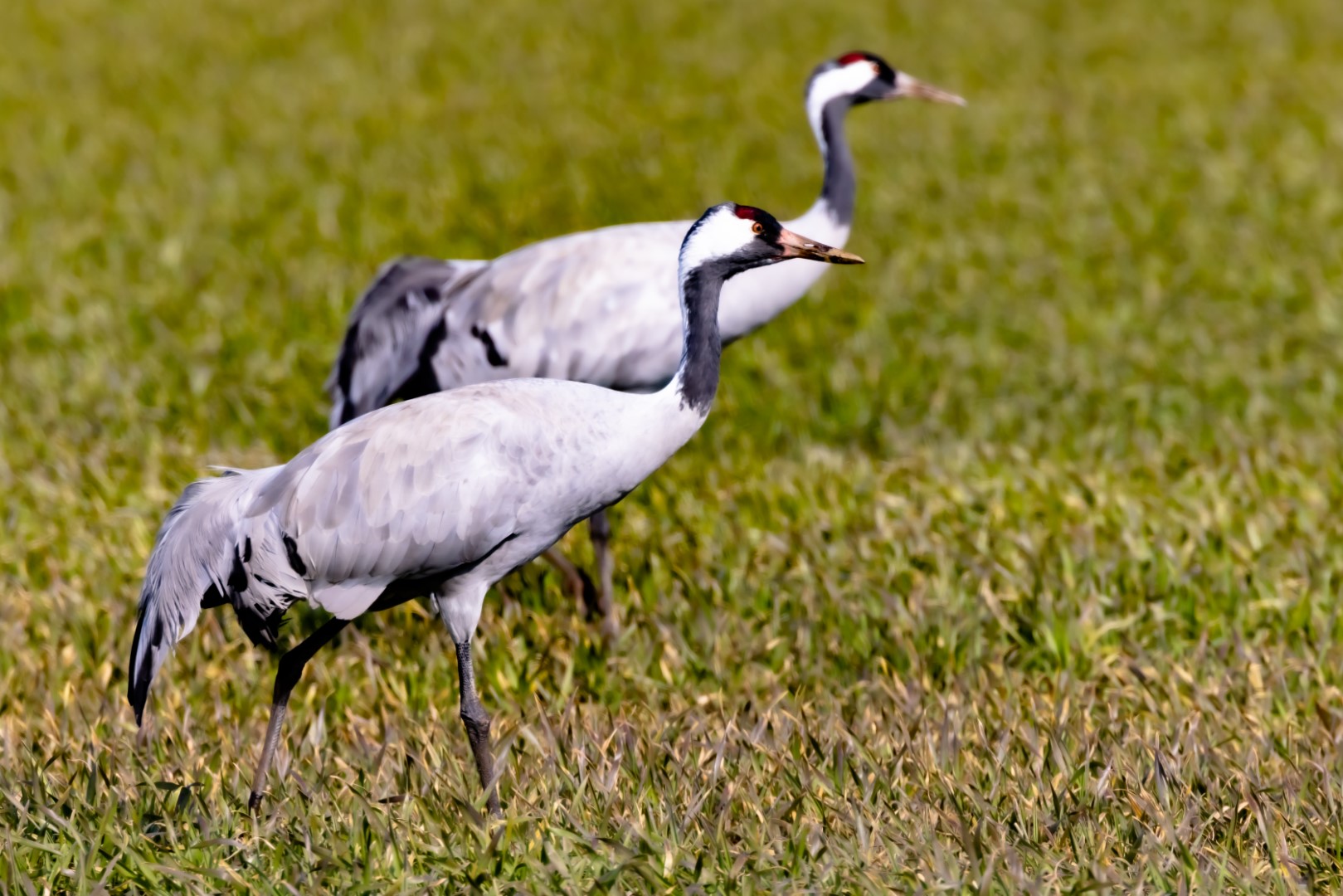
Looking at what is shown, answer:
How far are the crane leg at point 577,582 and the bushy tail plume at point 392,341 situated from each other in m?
0.81

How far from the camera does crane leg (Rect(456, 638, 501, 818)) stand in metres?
4.29

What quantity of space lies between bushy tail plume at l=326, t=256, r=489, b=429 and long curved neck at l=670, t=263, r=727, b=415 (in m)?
1.98

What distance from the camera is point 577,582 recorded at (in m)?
5.86

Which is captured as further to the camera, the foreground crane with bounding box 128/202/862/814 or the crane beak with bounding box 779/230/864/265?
the crane beak with bounding box 779/230/864/265

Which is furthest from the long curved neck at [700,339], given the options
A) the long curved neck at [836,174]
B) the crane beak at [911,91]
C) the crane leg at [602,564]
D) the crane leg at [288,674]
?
the crane beak at [911,91]

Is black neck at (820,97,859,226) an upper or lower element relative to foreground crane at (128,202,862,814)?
upper

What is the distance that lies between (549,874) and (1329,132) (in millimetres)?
10813

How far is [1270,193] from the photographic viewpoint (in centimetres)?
1128

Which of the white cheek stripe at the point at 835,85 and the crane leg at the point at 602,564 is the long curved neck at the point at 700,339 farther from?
the white cheek stripe at the point at 835,85

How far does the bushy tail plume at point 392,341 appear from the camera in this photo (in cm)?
625

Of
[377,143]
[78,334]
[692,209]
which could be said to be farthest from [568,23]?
[78,334]

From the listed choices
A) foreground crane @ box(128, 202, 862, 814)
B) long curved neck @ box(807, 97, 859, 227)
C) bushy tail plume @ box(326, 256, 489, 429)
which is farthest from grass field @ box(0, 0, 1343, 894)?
long curved neck @ box(807, 97, 859, 227)

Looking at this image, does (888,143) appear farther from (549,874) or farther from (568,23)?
(549,874)

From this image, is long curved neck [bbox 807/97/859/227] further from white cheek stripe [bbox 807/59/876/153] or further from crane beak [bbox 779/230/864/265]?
crane beak [bbox 779/230/864/265]
